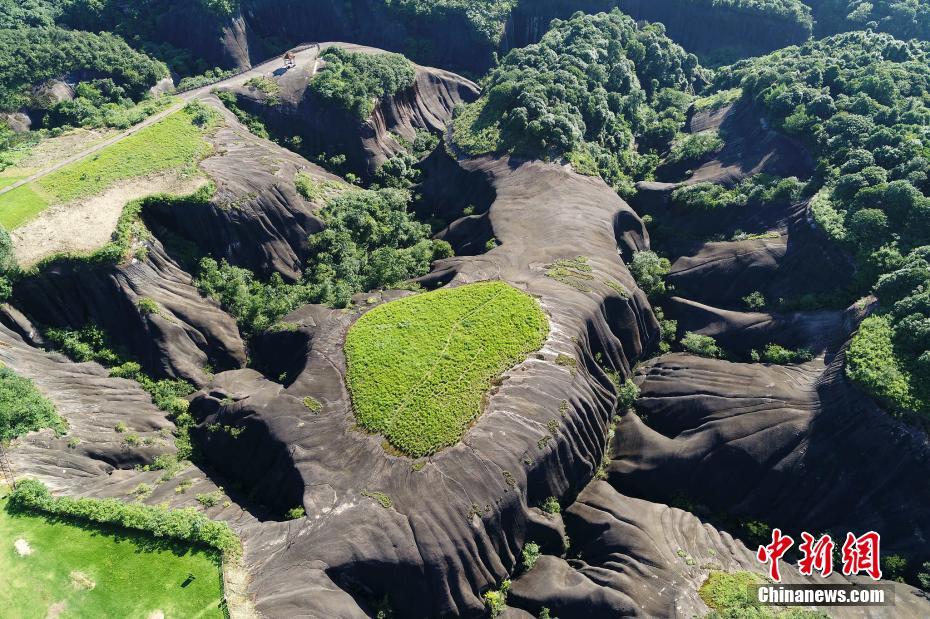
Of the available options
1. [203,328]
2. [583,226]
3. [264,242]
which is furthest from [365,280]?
[583,226]

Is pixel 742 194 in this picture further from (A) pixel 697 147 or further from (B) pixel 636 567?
(B) pixel 636 567

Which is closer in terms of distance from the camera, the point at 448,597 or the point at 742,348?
the point at 448,597

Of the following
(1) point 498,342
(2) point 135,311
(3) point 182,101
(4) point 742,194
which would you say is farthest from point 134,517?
(4) point 742,194

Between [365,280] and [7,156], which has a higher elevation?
[7,156]

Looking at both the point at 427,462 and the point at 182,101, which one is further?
the point at 182,101

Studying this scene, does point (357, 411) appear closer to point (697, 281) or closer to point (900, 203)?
point (697, 281)

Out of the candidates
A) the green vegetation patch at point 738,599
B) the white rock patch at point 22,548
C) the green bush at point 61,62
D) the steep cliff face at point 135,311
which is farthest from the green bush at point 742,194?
the green bush at point 61,62
